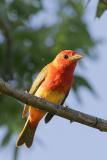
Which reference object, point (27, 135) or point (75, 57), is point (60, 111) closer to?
point (75, 57)

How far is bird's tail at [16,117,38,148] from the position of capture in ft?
→ 23.7

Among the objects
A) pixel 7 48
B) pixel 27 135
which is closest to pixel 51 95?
pixel 27 135

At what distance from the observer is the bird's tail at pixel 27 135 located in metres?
7.23

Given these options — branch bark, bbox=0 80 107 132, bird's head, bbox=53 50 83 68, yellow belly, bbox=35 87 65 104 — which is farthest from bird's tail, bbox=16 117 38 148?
branch bark, bbox=0 80 107 132

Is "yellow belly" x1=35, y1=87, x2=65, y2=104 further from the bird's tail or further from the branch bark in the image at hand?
the branch bark

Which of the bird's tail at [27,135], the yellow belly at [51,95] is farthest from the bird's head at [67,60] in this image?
the bird's tail at [27,135]

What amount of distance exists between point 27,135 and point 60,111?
1.76 m

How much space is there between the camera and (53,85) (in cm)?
705

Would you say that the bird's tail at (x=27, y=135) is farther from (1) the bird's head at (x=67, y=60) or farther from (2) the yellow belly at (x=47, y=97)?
(1) the bird's head at (x=67, y=60)

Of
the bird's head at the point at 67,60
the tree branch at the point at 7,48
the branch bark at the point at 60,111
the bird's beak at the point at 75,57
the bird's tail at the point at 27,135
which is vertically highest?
the branch bark at the point at 60,111

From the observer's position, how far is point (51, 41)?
8.98 metres

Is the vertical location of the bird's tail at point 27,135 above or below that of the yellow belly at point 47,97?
below

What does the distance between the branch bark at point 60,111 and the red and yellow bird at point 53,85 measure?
4.45 ft

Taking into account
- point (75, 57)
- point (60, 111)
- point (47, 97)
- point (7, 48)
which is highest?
point (60, 111)
